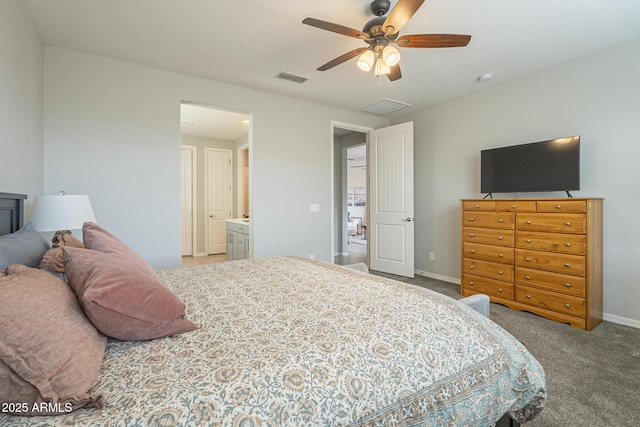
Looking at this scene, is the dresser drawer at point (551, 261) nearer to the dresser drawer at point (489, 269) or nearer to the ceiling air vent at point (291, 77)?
the dresser drawer at point (489, 269)

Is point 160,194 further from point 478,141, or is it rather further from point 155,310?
point 478,141

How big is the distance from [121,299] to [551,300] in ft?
11.2

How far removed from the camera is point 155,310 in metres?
0.96

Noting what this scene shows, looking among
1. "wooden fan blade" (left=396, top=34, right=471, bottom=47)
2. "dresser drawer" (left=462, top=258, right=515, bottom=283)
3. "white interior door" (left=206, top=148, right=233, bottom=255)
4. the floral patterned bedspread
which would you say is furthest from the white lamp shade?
"white interior door" (left=206, top=148, right=233, bottom=255)

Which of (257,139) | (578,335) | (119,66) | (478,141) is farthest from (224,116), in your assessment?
(578,335)

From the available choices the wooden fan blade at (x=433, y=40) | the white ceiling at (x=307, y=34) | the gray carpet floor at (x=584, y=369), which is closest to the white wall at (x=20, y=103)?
the white ceiling at (x=307, y=34)

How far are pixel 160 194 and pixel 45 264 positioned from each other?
85.1 inches

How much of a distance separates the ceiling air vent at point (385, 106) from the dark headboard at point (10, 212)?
12.9ft

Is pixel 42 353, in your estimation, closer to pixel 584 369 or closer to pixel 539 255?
pixel 584 369

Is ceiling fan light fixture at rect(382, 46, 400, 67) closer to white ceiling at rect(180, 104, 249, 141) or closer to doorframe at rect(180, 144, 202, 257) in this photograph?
white ceiling at rect(180, 104, 249, 141)

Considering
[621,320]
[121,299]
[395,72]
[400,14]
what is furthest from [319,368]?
[621,320]

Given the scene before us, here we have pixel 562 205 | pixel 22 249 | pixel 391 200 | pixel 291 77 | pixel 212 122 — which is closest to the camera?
pixel 22 249

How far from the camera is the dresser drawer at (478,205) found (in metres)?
3.20

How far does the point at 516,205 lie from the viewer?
118 inches
